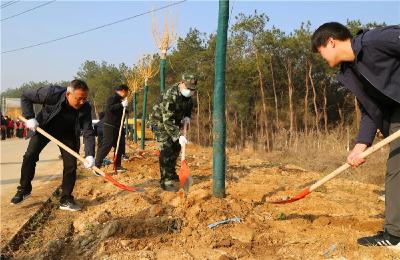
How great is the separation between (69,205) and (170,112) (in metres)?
1.79

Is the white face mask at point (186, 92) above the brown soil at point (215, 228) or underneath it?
above

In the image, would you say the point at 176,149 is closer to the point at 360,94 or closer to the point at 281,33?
the point at 360,94

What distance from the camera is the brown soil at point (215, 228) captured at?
3.51 m

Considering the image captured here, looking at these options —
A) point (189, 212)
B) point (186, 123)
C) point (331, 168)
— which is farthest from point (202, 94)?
point (189, 212)

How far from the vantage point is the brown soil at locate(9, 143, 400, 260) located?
3.51 meters

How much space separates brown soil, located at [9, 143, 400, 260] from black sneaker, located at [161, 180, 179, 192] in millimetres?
137

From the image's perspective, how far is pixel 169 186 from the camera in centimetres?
600

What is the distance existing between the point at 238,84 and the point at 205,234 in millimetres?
23616

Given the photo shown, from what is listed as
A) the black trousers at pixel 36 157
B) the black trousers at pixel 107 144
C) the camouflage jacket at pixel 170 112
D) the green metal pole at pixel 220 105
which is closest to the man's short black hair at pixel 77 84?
the black trousers at pixel 36 157

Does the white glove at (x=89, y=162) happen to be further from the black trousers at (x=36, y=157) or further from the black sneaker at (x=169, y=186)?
the black sneaker at (x=169, y=186)

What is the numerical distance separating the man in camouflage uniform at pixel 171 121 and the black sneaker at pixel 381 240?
286 cm

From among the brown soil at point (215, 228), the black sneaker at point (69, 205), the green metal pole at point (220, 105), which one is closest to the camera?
the brown soil at point (215, 228)

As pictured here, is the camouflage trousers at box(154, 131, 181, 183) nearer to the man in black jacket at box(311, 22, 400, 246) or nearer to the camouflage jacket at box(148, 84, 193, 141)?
the camouflage jacket at box(148, 84, 193, 141)

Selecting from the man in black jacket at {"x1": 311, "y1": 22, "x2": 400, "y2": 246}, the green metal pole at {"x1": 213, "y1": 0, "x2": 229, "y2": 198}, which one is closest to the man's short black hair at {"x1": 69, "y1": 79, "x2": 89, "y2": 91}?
the green metal pole at {"x1": 213, "y1": 0, "x2": 229, "y2": 198}
